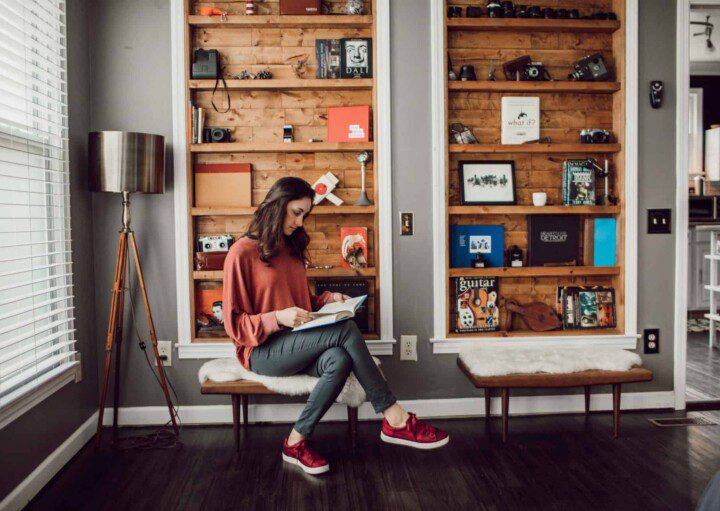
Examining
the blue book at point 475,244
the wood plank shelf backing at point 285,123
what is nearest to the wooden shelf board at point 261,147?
the wood plank shelf backing at point 285,123

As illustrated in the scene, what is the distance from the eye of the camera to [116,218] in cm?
289

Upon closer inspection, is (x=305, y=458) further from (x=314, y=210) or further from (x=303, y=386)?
(x=314, y=210)

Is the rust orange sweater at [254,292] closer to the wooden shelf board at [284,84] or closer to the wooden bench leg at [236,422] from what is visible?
the wooden bench leg at [236,422]

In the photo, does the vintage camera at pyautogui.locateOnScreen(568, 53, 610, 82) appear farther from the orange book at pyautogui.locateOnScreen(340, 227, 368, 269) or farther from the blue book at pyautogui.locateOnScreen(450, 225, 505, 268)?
the orange book at pyautogui.locateOnScreen(340, 227, 368, 269)

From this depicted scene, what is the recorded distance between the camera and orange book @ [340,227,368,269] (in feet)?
9.88

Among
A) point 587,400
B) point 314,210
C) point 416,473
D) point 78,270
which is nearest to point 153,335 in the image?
point 78,270

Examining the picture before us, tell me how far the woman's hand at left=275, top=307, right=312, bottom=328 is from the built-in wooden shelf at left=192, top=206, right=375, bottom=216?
2.57ft

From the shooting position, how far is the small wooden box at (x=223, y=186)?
9.73ft

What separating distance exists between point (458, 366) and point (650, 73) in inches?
76.8

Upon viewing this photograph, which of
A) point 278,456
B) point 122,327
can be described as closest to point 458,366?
point 278,456

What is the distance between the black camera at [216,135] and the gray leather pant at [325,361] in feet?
3.81

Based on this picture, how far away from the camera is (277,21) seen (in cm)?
288

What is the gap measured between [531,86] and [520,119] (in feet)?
0.61

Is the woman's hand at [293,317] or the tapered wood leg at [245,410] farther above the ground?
the woman's hand at [293,317]
